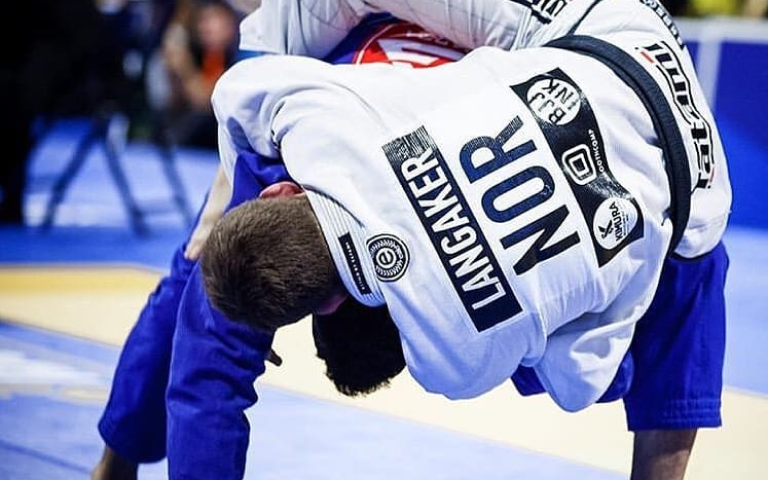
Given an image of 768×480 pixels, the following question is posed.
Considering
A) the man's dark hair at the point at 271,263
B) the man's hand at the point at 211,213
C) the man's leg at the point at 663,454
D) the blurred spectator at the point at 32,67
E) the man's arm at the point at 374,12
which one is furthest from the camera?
the blurred spectator at the point at 32,67

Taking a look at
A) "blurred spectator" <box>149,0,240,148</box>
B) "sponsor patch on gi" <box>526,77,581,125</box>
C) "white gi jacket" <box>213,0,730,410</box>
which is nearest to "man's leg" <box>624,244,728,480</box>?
"white gi jacket" <box>213,0,730,410</box>

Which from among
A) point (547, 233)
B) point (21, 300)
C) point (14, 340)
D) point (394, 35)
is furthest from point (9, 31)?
point (547, 233)

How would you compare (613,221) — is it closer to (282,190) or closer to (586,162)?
(586,162)

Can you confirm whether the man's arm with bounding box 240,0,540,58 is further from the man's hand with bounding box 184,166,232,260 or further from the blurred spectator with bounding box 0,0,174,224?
the blurred spectator with bounding box 0,0,174,224

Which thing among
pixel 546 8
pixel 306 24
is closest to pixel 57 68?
pixel 306 24

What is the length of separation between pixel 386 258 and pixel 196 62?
310 inches

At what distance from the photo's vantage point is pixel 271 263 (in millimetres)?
1501

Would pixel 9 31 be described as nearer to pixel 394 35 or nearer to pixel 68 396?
pixel 68 396

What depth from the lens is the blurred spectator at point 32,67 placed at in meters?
6.12

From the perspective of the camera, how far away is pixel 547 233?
5.08 ft

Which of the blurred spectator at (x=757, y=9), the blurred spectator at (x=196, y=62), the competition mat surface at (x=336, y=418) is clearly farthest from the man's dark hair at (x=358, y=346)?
the blurred spectator at (x=196, y=62)

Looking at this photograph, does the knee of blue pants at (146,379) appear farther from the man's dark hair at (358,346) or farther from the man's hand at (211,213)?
the man's dark hair at (358,346)

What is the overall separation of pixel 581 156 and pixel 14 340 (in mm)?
2612

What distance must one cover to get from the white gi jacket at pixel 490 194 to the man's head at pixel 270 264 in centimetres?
2
